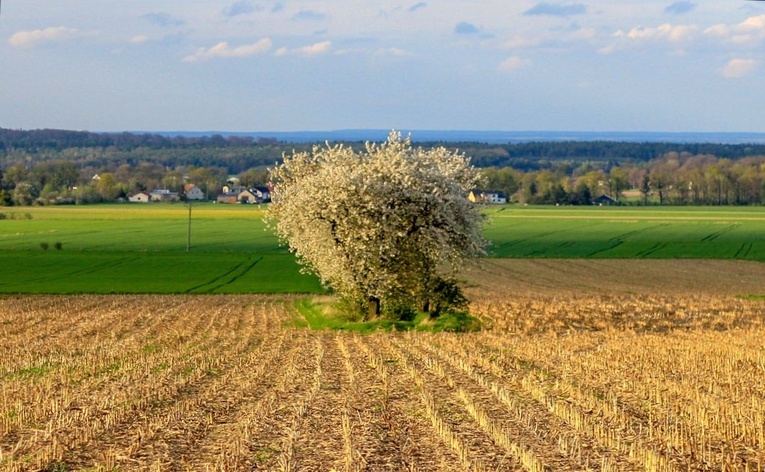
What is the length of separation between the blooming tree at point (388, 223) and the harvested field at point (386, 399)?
14.4ft

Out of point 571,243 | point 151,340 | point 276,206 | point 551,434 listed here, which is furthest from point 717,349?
point 571,243

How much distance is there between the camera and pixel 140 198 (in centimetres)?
16812

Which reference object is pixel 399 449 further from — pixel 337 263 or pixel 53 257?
pixel 53 257

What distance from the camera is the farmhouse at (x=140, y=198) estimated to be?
16724cm

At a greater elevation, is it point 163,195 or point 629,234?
point 629,234

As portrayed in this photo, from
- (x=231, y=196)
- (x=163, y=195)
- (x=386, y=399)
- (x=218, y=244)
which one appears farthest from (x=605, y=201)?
(x=386, y=399)

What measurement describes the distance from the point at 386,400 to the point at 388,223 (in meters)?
18.7

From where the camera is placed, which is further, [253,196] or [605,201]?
[605,201]

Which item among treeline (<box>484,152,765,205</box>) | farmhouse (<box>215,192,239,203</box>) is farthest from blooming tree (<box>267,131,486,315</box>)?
farmhouse (<box>215,192,239,203</box>)

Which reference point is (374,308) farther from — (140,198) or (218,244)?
(140,198)

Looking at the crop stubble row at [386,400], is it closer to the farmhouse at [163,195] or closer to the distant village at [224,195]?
the distant village at [224,195]

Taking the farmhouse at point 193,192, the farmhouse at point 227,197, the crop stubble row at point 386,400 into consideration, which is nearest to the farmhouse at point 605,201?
the farmhouse at point 227,197

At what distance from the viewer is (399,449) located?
12.7m

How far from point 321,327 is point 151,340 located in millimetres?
7978
